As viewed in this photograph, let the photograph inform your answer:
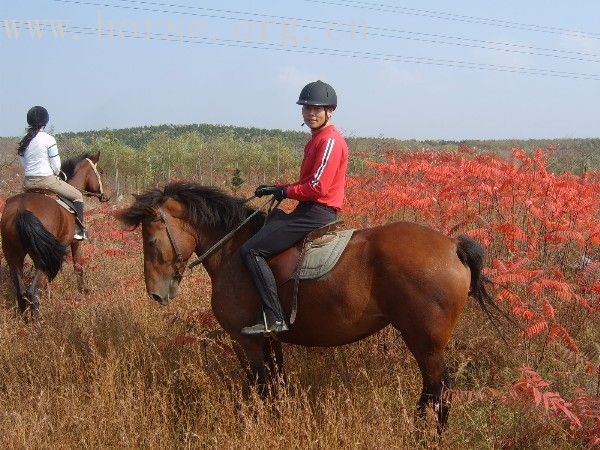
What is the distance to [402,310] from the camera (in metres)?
4.22

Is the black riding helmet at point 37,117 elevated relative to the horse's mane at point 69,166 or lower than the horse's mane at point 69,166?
elevated

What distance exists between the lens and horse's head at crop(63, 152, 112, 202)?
1003 cm

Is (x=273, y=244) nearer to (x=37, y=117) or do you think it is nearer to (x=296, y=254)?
(x=296, y=254)

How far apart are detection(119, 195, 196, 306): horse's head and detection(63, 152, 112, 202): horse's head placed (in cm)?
560

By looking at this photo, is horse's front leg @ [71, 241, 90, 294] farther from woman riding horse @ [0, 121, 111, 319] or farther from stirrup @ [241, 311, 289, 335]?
stirrup @ [241, 311, 289, 335]

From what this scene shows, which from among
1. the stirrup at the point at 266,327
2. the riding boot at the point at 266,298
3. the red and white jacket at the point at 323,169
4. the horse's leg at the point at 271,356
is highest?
the red and white jacket at the point at 323,169

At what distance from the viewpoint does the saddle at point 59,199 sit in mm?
8734

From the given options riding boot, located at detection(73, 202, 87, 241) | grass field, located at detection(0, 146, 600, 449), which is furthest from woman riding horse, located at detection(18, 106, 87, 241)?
grass field, located at detection(0, 146, 600, 449)

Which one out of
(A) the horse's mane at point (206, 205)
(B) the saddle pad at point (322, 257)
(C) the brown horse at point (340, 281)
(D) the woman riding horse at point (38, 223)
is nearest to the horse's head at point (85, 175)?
(D) the woman riding horse at point (38, 223)

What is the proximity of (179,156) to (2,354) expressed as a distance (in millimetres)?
29941

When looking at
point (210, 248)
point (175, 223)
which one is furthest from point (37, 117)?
point (210, 248)

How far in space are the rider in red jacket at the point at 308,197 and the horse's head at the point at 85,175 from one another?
645 cm

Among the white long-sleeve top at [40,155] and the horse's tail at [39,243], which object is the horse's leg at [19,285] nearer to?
the horse's tail at [39,243]

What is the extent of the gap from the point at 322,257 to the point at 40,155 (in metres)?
5.93
